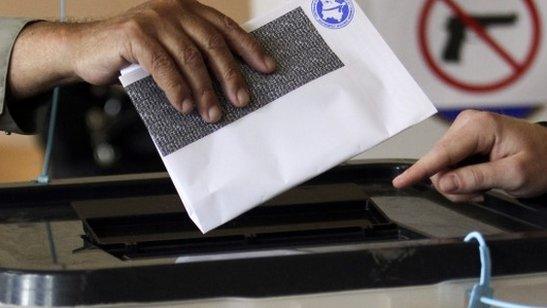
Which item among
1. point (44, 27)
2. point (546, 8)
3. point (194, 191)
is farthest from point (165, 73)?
point (546, 8)

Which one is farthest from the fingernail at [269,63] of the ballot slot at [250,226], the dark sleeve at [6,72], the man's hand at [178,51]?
the dark sleeve at [6,72]

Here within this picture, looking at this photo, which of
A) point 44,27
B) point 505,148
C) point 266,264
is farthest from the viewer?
point 44,27

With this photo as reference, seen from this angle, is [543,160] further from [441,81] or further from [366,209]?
[441,81]

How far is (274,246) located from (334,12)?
186 millimetres

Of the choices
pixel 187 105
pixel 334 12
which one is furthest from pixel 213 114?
pixel 334 12

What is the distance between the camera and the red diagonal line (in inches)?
69.8

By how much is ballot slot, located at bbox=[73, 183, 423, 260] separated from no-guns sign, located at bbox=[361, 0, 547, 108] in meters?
0.99

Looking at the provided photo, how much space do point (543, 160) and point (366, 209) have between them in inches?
5.7

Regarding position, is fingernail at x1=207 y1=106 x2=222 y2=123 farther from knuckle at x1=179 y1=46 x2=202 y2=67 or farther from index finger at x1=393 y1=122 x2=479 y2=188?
index finger at x1=393 y1=122 x2=479 y2=188

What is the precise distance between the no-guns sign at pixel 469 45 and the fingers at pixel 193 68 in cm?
108

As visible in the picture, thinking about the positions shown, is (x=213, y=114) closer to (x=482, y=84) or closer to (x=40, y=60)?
(x=40, y=60)

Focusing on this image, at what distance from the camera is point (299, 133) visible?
2.06 ft

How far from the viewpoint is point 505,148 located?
0.72 m

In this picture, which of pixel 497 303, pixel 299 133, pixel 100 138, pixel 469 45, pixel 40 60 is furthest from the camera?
pixel 469 45
